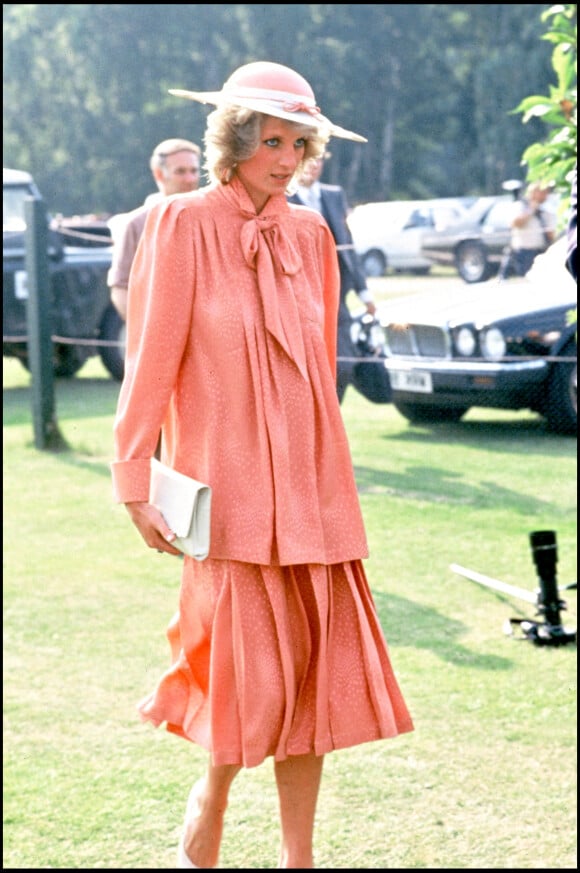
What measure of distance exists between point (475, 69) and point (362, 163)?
5891mm

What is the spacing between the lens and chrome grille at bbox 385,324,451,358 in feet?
35.0

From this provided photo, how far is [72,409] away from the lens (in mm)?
13195

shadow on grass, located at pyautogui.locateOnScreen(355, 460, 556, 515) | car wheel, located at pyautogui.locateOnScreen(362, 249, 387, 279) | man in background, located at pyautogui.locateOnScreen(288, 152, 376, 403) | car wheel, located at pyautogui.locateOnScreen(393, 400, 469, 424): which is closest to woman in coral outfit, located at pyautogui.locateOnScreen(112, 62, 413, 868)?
man in background, located at pyautogui.locateOnScreen(288, 152, 376, 403)

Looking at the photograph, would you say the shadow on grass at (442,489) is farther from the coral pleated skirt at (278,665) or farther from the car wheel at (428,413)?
the coral pleated skirt at (278,665)

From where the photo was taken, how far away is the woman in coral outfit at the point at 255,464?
126 inches

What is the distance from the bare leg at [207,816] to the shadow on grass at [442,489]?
16.3 ft

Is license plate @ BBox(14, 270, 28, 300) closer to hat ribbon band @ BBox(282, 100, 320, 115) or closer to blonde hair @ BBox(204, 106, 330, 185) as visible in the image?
blonde hair @ BBox(204, 106, 330, 185)

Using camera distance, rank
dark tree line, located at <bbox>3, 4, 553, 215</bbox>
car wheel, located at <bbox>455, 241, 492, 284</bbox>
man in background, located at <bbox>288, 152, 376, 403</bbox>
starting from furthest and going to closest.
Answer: dark tree line, located at <bbox>3, 4, 553, 215</bbox> < car wheel, located at <bbox>455, 241, 492, 284</bbox> < man in background, located at <bbox>288, 152, 376, 403</bbox>

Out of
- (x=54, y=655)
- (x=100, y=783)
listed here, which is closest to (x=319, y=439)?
(x=100, y=783)

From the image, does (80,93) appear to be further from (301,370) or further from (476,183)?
(301,370)

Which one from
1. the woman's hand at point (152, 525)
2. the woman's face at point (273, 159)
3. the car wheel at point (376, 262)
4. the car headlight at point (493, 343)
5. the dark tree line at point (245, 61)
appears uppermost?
the dark tree line at point (245, 61)

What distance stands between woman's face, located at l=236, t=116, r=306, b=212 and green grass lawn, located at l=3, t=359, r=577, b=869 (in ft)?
5.62

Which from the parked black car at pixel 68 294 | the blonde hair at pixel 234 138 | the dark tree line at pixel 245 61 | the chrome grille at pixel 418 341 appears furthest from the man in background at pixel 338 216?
the dark tree line at pixel 245 61

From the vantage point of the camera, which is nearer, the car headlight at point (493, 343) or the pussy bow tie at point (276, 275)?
the pussy bow tie at point (276, 275)
